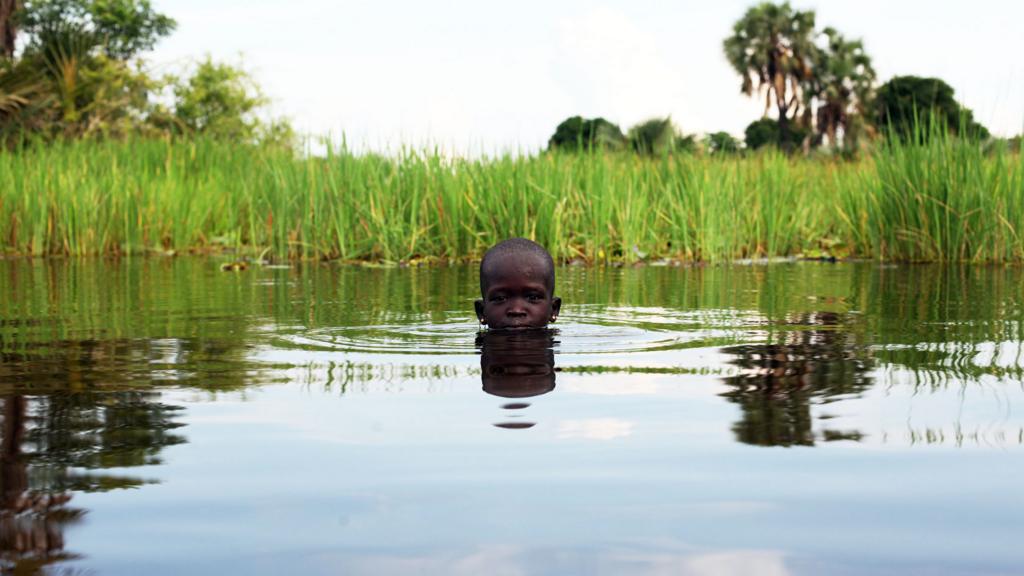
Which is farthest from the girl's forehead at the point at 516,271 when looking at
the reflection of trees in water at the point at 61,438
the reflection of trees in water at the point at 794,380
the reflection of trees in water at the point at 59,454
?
the reflection of trees in water at the point at 59,454

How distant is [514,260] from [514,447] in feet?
9.82

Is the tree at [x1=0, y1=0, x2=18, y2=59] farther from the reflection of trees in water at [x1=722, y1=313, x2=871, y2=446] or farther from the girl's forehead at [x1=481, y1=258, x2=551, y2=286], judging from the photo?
the reflection of trees in water at [x1=722, y1=313, x2=871, y2=446]

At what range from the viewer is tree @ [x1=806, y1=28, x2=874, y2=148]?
175ft

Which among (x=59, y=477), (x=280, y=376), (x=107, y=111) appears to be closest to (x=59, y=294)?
(x=280, y=376)

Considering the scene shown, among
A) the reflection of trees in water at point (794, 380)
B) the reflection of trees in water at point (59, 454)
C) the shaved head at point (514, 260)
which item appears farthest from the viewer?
the shaved head at point (514, 260)

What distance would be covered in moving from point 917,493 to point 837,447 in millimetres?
492

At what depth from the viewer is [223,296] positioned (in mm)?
8914

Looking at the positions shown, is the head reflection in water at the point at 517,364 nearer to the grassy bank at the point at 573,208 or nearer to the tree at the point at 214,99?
the grassy bank at the point at 573,208

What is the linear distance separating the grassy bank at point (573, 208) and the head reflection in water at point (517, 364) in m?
6.93

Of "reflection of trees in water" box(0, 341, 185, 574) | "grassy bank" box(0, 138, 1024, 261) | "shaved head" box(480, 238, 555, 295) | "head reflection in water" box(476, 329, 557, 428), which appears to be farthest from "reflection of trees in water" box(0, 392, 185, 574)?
"grassy bank" box(0, 138, 1024, 261)

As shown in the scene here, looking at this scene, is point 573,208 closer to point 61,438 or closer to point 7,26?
point 61,438

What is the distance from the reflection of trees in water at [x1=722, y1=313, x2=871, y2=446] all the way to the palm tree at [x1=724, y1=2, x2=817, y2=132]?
4945cm

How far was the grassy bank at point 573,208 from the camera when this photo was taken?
42.0ft

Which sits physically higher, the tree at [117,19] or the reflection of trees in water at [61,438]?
the tree at [117,19]
